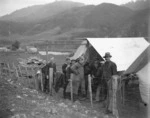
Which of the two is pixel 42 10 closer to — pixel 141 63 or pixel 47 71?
pixel 47 71

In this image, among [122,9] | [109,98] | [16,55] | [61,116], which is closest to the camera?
[61,116]

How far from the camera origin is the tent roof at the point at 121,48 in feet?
30.2

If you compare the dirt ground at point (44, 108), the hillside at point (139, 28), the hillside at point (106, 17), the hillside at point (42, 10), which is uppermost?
the hillside at point (42, 10)

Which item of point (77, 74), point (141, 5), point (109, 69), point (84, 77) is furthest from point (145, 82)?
point (141, 5)

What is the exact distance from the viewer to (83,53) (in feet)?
31.9

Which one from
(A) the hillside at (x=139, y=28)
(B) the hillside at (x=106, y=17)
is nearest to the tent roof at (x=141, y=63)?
(A) the hillside at (x=139, y=28)

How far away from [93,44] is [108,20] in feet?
164

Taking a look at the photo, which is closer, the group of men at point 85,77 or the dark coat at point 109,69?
the dark coat at point 109,69

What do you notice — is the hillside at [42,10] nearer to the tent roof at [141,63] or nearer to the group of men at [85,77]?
the group of men at [85,77]

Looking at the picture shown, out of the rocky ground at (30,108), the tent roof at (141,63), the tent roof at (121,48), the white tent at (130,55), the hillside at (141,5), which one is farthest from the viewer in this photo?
the hillside at (141,5)

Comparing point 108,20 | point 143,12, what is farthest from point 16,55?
point 108,20

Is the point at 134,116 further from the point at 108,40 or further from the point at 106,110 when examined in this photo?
the point at 108,40

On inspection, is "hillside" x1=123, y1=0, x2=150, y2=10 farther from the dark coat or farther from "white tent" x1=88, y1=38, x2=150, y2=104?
the dark coat

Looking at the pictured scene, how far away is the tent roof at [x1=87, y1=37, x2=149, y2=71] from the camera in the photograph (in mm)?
9203
